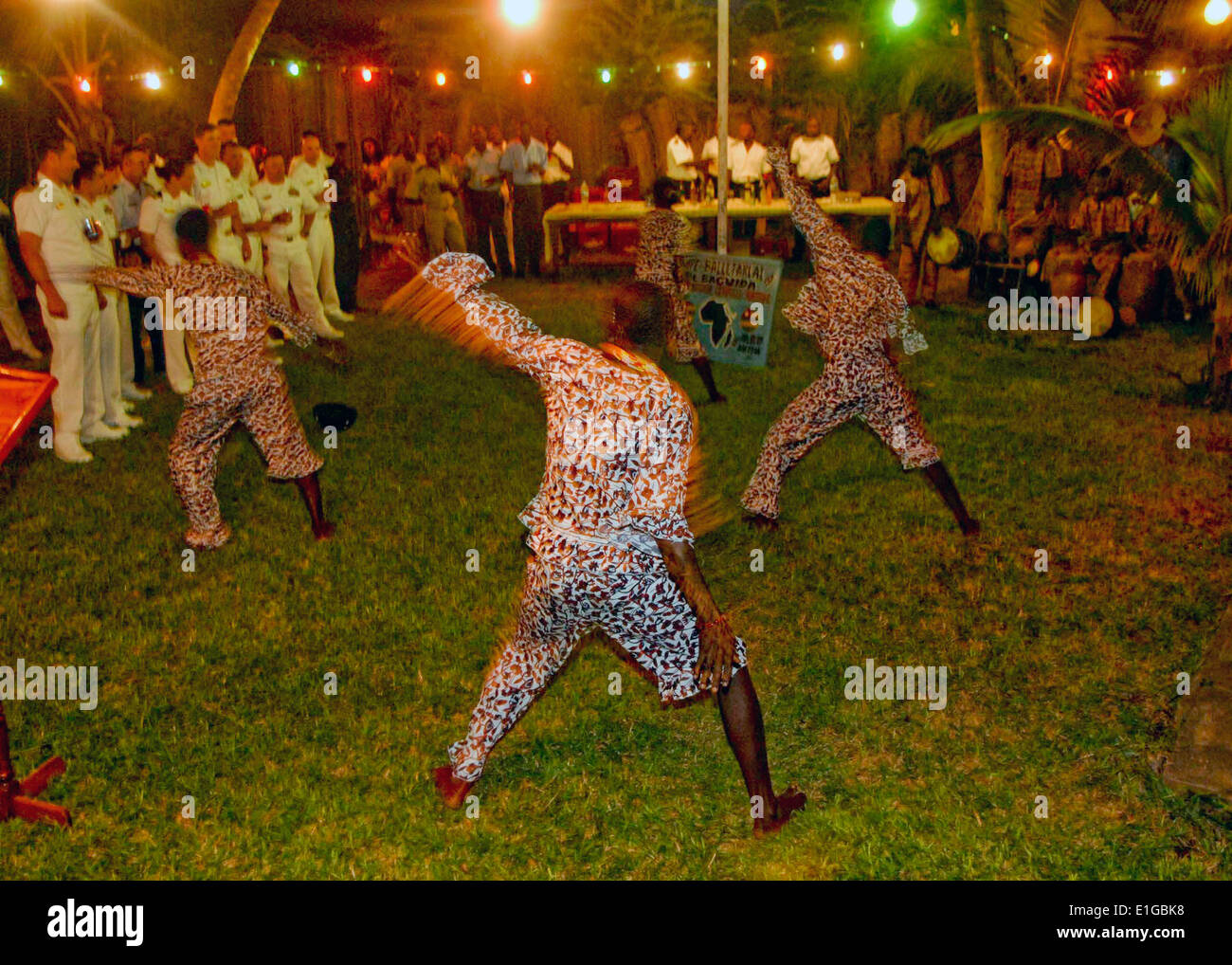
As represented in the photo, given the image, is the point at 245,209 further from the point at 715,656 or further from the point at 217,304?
the point at 715,656

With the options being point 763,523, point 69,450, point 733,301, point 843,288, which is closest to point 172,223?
point 69,450

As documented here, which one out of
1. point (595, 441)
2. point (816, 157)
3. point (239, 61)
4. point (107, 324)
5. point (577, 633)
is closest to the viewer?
point (595, 441)

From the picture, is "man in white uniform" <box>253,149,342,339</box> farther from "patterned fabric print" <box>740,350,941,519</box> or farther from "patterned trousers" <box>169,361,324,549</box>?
"patterned fabric print" <box>740,350,941,519</box>

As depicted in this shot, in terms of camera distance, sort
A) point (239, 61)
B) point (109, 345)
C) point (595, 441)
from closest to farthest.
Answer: point (595, 441)
point (109, 345)
point (239, 61)

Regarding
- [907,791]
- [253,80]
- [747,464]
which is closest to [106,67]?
[253,80]

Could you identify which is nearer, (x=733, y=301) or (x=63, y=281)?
(x=63, y=281)

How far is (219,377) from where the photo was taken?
645 cm

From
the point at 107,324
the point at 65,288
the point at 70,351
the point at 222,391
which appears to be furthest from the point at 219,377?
the point at 107,324

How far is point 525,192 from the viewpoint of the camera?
18.5 metres

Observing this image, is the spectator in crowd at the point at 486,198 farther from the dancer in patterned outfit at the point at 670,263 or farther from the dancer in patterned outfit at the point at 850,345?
the dancer in patterned outfit at the point at 850,345

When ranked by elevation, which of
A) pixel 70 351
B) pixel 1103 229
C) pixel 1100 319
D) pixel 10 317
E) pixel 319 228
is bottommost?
pixel 70 351

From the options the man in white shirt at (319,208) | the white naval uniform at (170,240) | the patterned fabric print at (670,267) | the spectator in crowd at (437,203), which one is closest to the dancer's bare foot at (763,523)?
the patterned fabric print at (670,267)

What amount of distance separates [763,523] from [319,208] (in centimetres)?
865

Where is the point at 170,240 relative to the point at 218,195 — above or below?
below
